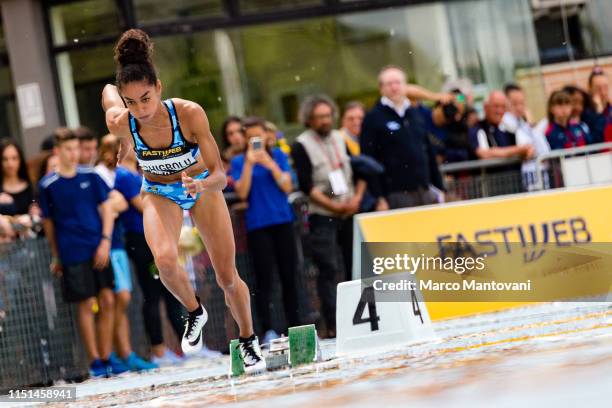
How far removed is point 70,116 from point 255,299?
178 inches

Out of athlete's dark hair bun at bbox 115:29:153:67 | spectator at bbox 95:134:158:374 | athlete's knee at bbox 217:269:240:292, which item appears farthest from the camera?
spectator at bbox 95:134:158:374

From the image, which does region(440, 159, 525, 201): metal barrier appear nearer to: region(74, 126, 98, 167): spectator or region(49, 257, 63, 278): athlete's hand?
region(74, 126, 98, 167): spectator

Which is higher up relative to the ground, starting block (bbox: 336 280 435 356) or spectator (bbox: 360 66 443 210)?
spectator (bbox: 360 66 443 210)

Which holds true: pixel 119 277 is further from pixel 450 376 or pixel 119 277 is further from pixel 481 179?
pixel 450 376

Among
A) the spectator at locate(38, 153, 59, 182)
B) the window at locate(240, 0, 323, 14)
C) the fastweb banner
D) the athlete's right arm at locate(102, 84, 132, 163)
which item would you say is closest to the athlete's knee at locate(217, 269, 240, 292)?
the athlete's right arm at locate(102, 84, 132, 163)

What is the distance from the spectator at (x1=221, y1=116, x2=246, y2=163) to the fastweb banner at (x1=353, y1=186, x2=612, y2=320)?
1.48 m

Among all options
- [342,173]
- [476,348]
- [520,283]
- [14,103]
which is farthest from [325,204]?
[14,103]

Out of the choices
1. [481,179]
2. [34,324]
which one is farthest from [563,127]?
[34,324]

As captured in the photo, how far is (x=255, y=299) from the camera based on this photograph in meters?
13.1

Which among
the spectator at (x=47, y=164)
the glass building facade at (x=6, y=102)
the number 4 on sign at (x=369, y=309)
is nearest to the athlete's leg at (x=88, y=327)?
the spectator at (x=47, y=164)

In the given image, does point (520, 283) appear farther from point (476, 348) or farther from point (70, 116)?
point (70, 116)

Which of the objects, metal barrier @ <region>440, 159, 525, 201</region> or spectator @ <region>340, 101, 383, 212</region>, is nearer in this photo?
spectator @ <region>340, 101, 383, 212</region>

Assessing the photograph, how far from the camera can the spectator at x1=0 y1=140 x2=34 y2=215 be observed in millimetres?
12672

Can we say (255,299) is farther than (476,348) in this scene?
Yes
